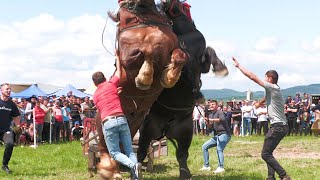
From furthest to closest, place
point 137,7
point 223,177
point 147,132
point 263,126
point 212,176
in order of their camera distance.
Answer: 1. point 263,126
2. point 212,176
3. point 223,177
4. point 147,132
5. point 137,7

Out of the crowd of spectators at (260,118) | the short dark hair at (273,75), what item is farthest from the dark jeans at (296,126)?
the short dark hair at (273,75)

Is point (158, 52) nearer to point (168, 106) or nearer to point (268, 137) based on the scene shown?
point (168, 106)

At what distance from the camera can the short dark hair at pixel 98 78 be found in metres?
6.69

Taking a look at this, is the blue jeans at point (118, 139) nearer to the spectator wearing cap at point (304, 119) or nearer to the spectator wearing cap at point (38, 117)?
the spectator wearing cap at point (38, 117)

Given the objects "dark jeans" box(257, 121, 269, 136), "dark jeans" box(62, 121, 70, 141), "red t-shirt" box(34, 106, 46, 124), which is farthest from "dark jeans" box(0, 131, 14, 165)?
"dark jeans" box(257, 121, 269, 136)

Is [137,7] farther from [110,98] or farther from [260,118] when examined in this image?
[260,118]

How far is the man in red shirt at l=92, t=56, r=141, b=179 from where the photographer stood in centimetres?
597

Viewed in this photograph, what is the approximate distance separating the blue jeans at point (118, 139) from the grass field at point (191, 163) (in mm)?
3434

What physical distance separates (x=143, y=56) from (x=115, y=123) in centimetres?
92

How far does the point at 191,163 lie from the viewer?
472 inches

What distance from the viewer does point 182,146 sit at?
25.4 feet

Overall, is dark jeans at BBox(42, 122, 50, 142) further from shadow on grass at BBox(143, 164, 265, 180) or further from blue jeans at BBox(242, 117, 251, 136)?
blue jeans at BBox(242, 117, 251, 136)

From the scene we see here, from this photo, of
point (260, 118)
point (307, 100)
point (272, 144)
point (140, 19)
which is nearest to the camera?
point (140, 19)

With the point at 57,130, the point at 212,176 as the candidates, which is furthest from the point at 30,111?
the point at 212,176
